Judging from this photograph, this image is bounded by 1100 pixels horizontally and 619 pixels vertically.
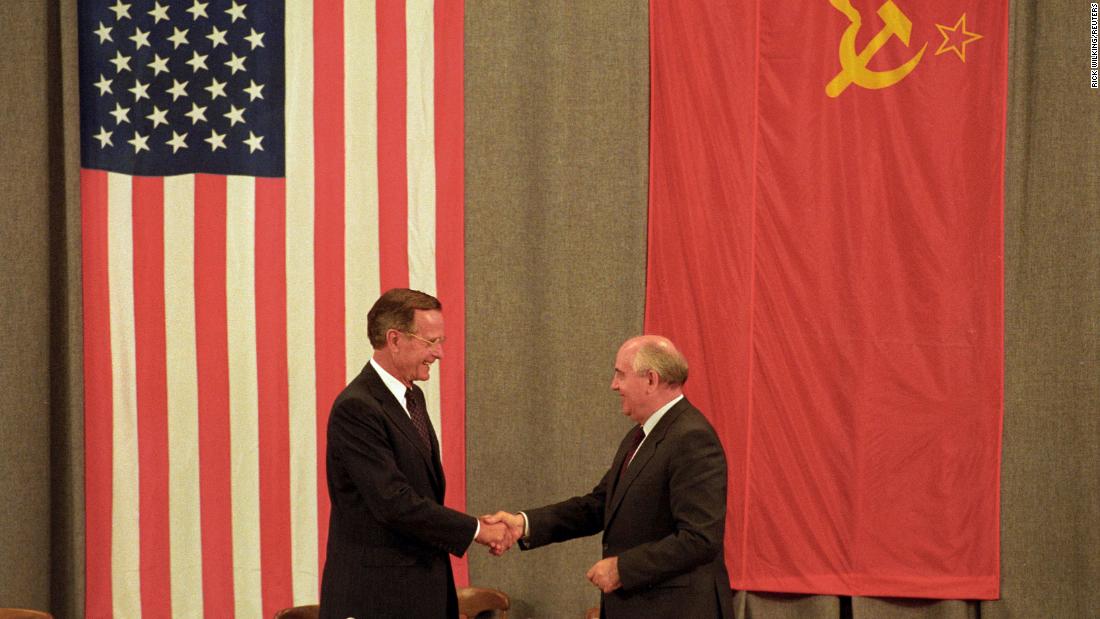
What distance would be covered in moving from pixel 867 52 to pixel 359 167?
2474 millimetres

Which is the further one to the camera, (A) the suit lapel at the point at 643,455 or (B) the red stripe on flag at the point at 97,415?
(B) the red stripe on flag at the point at 97,415

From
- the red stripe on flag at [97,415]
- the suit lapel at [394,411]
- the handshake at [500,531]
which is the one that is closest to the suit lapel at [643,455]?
the handshake at [500,531]

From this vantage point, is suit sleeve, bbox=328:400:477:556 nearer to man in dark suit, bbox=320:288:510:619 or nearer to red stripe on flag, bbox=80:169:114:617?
man in dark suit, bbox=320:288:510:619

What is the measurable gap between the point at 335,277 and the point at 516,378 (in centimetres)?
102

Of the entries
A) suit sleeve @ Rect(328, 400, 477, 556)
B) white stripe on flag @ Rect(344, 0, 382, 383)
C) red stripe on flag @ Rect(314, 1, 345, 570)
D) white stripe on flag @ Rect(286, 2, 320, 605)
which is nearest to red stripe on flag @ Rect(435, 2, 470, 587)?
white stripe on flag @ Rect(344, 0, 382, 383)

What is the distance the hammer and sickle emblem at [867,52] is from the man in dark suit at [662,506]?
85.2 inches

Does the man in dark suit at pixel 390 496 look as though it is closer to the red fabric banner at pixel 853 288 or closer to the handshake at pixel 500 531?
the handshake at pixel 500 531

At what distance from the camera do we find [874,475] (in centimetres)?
518

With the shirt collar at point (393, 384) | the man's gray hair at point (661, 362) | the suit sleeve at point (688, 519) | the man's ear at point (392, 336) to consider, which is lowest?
the suit sleeve at point (688, 519)

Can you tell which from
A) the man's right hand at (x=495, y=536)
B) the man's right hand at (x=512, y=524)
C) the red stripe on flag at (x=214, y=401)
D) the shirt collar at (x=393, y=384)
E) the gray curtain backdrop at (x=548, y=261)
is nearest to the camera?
the shirt collar at (x=393, y=384)

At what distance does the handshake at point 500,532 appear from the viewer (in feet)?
13.2

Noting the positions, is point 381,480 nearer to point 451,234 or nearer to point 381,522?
point 381,522

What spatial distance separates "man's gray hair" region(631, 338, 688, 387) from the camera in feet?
12.1

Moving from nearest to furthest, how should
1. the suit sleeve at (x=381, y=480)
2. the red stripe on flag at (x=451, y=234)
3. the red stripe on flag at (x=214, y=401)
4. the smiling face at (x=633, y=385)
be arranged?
1. the suit sleeve at (x=381, y=480)
2. the smiling face at (x=633, y=385)
3. the red stripe on flag at (x=451, y=234)
4. the red stripe on flag at (x=214, y=401)
